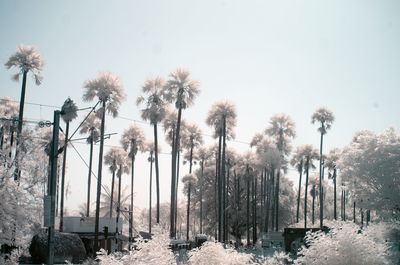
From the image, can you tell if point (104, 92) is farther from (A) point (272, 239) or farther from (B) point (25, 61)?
(A) point (272, 239)

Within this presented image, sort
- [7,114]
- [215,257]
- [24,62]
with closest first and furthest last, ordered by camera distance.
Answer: [215,257], [24,62], [7,114]

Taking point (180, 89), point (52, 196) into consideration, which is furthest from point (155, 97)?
point (52, 196)

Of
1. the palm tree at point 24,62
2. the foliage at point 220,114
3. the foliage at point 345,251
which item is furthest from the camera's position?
the foliage at point 220,114

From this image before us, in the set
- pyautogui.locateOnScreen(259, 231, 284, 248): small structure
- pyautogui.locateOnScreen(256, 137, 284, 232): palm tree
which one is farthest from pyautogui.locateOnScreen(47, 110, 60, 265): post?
pyautogui.locateOnScreen(256, 137, 284, 232): palm tree

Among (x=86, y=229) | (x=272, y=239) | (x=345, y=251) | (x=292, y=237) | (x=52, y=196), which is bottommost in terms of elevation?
(x=272, y=239)

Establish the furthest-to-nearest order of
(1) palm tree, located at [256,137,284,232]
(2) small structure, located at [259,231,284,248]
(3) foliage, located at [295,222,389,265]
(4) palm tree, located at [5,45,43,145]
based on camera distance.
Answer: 1. (1) palm tree, located at [256,137,284,232]
2. (2) small structure, located at [259,231,284,248]
3. (4) palm tree, located at [5,45,43,145]
4. (3) foliage, located at [295,222,389,265]

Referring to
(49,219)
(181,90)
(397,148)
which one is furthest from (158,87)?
(49,219)

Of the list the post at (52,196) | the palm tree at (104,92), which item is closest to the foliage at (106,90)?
the palm tree at (104,92)

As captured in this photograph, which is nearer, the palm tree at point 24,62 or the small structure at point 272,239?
the palm tree at point 24,62

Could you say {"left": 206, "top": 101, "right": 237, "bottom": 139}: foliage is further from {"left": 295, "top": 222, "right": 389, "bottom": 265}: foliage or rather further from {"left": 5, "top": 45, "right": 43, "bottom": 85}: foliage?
{"left": 295, "top": 222, "right": 389, "bottom": 265}: foliage

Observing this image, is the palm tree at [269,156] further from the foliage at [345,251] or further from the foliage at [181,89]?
the foliage at [345,251]

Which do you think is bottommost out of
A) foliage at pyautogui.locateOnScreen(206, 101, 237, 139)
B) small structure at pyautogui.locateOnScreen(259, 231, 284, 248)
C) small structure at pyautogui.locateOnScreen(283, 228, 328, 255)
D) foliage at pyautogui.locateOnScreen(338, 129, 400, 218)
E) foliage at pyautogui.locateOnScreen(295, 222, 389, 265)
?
small structure at pyautogui.locateOnScreen(259, 231, 284, 248)

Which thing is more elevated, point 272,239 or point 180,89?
point 180,89

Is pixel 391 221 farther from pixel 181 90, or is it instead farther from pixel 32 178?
pixel 32 178
